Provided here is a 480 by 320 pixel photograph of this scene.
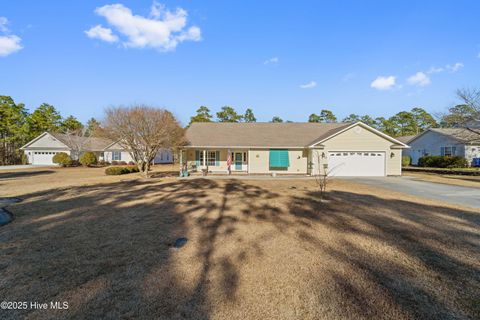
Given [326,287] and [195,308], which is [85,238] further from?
[326,287]

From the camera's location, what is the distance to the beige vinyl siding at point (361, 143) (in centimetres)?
1844

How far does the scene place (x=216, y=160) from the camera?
838 inches

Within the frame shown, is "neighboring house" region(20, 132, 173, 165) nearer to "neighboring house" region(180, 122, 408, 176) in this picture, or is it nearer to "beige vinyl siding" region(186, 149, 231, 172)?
"beige vinyl siding" region(186, 149, 231, 172)

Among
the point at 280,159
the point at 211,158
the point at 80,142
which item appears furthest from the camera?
the point at 80,142

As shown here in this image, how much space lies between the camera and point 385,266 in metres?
3.85

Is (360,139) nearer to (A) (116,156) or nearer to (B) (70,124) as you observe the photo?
(A) (116,156)

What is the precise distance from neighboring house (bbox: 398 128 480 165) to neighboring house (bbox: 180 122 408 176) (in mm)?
12363

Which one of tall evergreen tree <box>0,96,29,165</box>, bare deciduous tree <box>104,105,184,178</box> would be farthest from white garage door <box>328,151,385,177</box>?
tall evergreen tree <box>0,96,29,165</box>

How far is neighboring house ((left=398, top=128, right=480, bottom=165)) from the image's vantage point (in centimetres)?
2535

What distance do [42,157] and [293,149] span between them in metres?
39.0

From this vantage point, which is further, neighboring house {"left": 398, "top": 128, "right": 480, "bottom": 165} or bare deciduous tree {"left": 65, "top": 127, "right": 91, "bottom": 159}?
bare deciduous tree {"left": 65, "top": 127, "right": 91, "bottom": 159}

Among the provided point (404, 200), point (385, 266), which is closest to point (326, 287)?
point (385, 266)

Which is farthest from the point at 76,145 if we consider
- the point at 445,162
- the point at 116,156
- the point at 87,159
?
the point at 445,162

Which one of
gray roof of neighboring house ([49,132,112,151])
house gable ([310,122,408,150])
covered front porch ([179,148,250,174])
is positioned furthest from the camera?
gray roof of neighboring house ([49,132,112,151])
